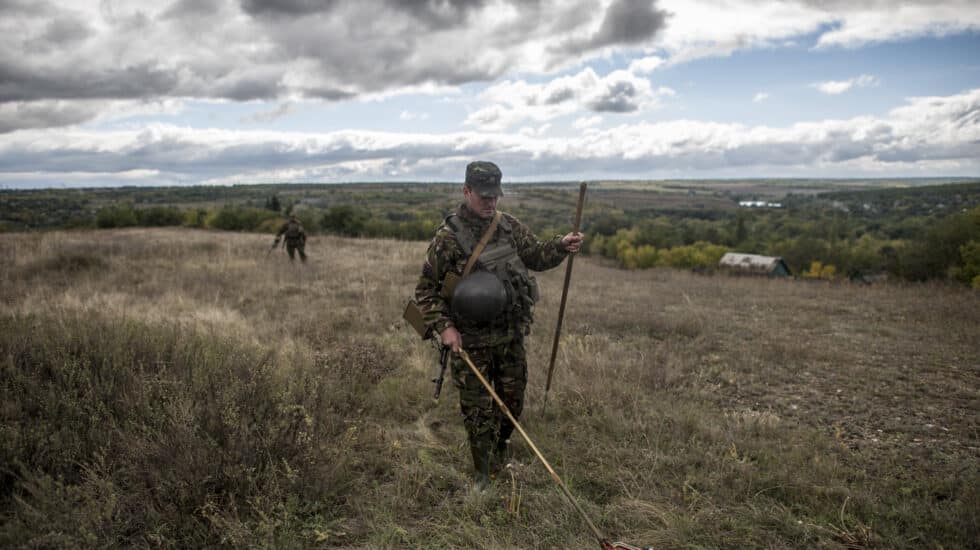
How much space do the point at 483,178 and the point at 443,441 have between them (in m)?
2.35

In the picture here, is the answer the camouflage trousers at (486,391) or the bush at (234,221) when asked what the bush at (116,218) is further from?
the camouflage trousers at (486,391)

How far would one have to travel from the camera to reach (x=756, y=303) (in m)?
11.8

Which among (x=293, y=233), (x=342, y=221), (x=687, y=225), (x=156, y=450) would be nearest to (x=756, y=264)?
(x=687, y=225)

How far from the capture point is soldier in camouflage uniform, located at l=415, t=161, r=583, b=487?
361 centimetres

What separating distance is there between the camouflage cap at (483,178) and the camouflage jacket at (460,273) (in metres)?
0.23

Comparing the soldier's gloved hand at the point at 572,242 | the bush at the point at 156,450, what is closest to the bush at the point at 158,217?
the bush at the point at 156,450

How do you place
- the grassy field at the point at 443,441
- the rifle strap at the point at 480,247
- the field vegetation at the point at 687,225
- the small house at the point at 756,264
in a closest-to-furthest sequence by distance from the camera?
1. the grassy field at the point at 443,441
2. the rifle strap at the point at 480,247
3. the field vegetation at the point at 687,225
4. the small house at the point at 756,264

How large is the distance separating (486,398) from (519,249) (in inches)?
45.2

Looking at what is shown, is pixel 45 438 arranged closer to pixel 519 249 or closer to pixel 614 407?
pixel 519 249

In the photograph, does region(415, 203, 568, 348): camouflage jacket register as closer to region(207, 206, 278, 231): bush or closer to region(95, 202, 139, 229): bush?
region(207, 206, 278, 231): bush

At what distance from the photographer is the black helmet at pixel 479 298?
132 inches

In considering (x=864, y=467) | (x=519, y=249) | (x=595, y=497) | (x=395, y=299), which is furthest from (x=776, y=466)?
(x=395, y=299)

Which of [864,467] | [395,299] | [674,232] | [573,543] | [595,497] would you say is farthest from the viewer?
[674,232]

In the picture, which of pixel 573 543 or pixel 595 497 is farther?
pixel 595 497
